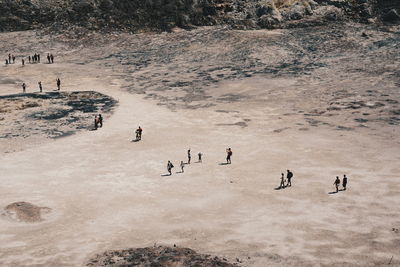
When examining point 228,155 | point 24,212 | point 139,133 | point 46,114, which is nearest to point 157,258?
point 24,212

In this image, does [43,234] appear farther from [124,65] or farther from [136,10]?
[136,10]

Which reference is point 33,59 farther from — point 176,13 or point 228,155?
point 228,155

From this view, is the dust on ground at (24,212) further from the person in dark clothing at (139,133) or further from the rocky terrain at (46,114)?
the person in dark clothing at (139,133)

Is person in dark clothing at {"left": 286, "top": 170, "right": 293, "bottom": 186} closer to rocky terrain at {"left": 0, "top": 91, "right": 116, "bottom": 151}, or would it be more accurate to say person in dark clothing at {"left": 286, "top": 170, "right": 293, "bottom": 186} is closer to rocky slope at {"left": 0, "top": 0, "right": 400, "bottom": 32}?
rocky terrain at {"left": 0, "top": 91, "right": 116, "bottom": 151}

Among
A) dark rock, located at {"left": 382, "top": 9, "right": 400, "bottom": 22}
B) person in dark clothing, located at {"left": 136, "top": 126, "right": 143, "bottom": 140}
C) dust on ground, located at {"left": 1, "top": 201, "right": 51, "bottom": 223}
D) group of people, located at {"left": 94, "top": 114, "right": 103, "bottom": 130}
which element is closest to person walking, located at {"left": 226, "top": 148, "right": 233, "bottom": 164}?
person in dark clothing, located at {"left": 136, "top": 126, "right": 143, "bottom": 140}

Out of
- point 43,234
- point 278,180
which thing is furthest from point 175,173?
point 43,234

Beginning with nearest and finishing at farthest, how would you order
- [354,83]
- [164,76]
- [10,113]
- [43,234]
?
[43,234] → [10,113] → [354,83] → [164,76]
